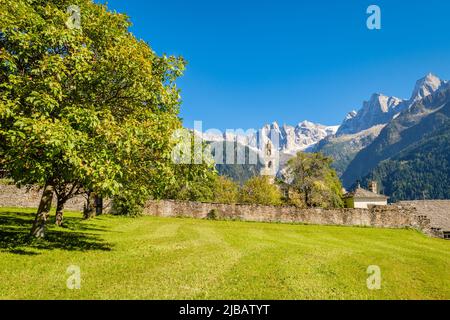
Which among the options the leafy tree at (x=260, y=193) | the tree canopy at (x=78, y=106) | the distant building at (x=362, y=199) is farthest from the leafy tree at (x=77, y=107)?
the distant building at (x=362, y=199)

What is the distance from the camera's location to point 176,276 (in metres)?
14.0

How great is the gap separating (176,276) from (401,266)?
14299 millimetres

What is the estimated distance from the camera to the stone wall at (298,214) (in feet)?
168

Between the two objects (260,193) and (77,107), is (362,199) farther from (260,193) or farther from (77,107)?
(77,107)

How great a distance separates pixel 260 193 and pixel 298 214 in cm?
3618

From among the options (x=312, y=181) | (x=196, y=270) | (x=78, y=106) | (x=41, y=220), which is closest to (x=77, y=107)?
(x=78, y=106)

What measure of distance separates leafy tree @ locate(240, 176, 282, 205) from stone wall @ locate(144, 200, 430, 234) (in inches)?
1322

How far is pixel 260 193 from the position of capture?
291 feet

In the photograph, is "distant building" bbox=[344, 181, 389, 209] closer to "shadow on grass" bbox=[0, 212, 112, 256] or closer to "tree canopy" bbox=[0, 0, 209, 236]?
"shadow on grass" bbox=[0, 212, 112, 256]

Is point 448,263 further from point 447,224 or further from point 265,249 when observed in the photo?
point 447,224

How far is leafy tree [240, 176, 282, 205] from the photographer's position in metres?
87.9

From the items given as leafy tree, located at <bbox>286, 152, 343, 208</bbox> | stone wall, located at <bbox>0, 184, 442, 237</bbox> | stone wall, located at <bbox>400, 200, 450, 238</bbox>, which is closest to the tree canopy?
stone wall, located at <bbox>0, 184, 442, 237</bbox>

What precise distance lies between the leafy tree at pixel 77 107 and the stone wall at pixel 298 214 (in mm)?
30074
